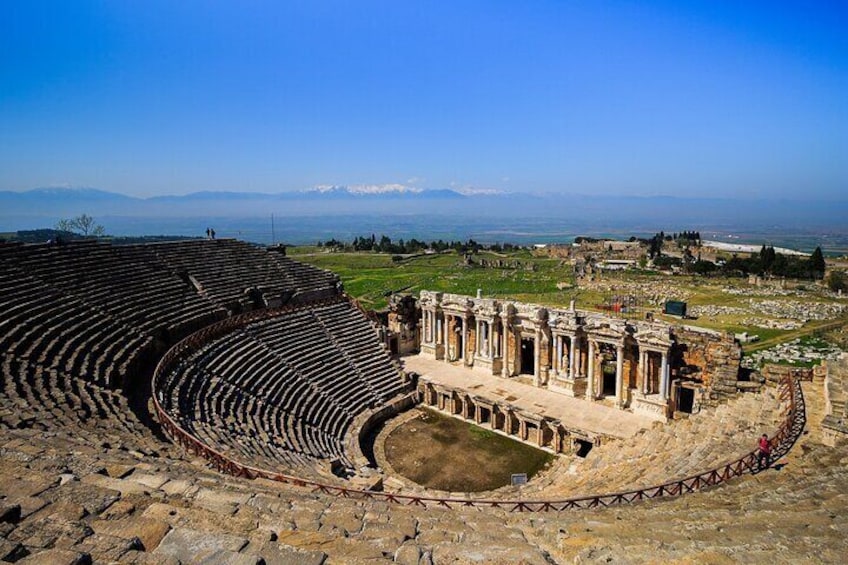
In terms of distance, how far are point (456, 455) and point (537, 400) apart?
23.2 ft

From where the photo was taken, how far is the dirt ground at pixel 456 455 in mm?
23109

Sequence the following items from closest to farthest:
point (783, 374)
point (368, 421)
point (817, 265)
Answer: point (783, 374)
point (368, 421)
point (817, 265)

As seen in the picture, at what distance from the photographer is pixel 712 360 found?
1067 inches

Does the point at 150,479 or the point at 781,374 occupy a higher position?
the point at 150,479

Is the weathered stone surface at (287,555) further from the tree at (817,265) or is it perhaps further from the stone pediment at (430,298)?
the tree at (817,265)

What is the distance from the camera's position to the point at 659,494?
1347cm

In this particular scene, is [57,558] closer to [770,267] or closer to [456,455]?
[456,455]

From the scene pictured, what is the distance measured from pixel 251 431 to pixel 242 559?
15.1 meters

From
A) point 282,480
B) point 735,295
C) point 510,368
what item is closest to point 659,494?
point 282,480

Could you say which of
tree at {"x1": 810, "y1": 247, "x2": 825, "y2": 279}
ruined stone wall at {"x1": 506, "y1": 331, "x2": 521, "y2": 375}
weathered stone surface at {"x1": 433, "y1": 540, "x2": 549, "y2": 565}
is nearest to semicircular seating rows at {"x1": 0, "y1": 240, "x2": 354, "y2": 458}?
weathered stone surface at {"x1": 433, "y1": 540, "x2": 549, "y2": 565}

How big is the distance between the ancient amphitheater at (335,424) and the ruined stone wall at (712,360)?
110 mm

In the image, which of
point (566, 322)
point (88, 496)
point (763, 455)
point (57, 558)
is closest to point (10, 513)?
point (88, 496)

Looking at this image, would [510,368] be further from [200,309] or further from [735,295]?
[735,295]

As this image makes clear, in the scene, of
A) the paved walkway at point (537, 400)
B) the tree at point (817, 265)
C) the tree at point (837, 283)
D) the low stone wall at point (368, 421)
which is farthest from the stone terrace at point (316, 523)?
the tree at point (817, 265)
